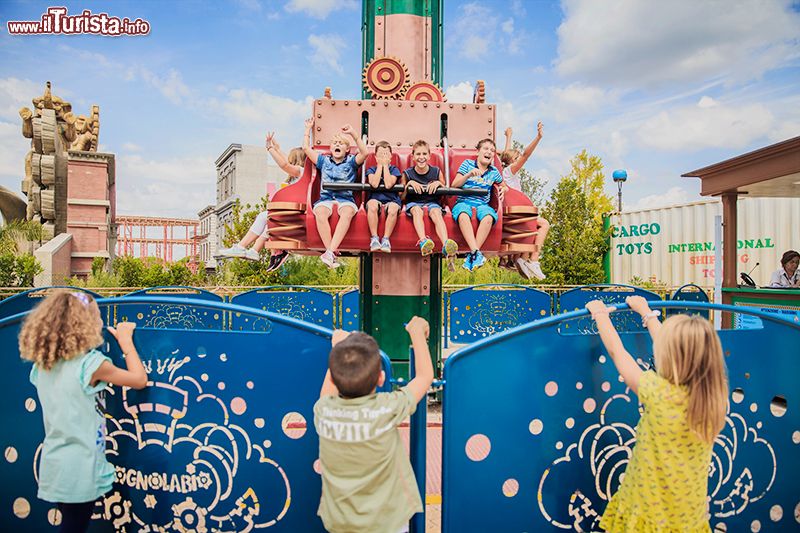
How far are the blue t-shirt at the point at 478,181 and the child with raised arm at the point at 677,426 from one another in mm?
2541

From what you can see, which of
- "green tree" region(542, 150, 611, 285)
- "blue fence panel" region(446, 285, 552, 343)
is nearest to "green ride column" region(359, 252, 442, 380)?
"blue fence panel" region(446, 285, 552, 343)

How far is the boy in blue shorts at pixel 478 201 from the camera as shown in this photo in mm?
4172

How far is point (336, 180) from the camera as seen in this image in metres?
4.25

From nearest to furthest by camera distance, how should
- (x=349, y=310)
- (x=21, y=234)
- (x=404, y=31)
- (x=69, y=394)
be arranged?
1. (x=69, y=394)
2. (x=404, y=31)
3. (x=349, y=310)
4. (x=21, y=234)

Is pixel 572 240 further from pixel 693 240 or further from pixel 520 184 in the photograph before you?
pixel 520 184

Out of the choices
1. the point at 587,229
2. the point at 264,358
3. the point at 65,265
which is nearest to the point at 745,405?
the point at 264,358

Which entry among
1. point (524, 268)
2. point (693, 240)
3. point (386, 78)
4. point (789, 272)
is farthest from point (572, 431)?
point (693, 240)

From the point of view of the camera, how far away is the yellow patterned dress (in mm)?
1747

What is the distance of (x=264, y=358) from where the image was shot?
2090mm

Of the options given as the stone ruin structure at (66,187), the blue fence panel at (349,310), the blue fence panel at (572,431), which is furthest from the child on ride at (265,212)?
the stone ruin structure at (66,187)

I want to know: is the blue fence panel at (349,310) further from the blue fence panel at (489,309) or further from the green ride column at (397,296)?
the green ride column at (397,296)

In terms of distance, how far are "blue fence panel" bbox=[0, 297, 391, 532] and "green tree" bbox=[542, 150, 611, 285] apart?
457 inches

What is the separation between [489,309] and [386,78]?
361 cm

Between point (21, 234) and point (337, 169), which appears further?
point (21, 234)
